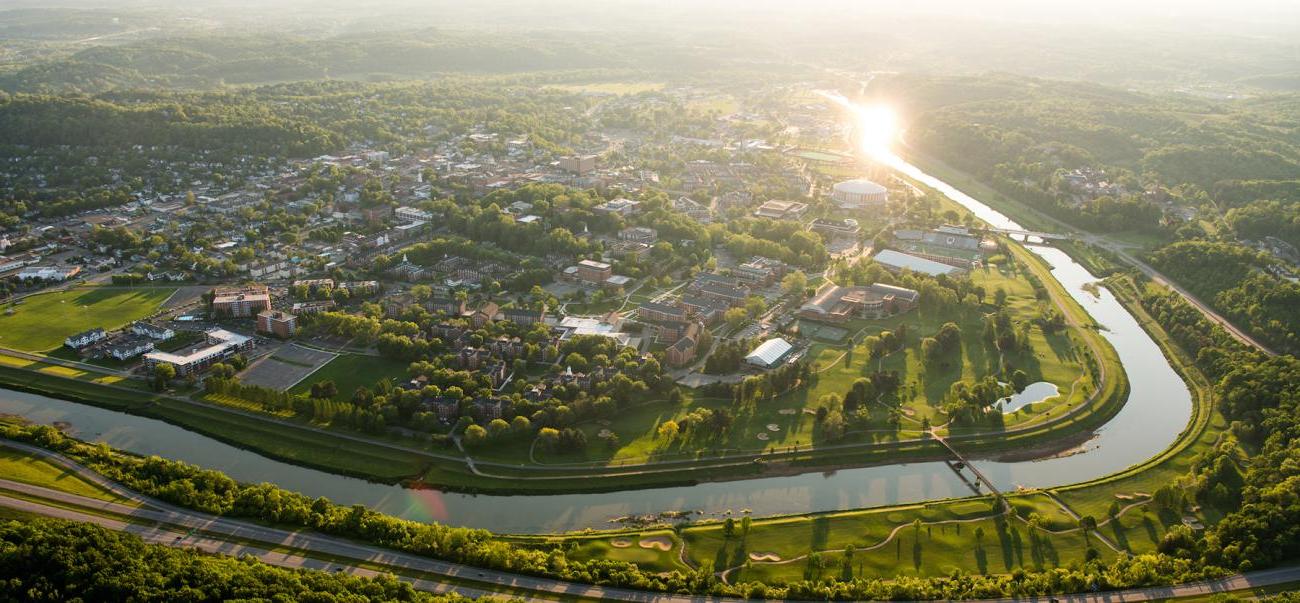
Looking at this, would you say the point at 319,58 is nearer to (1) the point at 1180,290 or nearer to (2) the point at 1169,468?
(1) the point at 1180,290

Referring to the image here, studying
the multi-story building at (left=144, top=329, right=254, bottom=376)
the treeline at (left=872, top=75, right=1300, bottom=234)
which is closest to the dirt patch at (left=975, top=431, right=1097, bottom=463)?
the multi-story building at (left=144, top=329, right=254, bottom=376)

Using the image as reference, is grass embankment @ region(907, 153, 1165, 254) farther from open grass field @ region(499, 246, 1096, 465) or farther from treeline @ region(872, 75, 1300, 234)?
open grass field @ region(499, 246, 1096, 465)

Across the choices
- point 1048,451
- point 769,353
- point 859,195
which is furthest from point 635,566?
point 859,195

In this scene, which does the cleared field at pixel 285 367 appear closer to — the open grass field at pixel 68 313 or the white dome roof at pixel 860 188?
the open grass field at pixel 68 313

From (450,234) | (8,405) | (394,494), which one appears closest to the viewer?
Answer: (394,494)

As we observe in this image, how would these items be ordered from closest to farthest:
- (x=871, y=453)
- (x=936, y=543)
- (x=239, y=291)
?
(x=936, y=543), (x=871, y=453), (x=239, y=291)

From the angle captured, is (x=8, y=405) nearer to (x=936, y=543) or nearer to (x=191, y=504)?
(x=191, y=504)

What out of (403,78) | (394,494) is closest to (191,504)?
(394,494)
